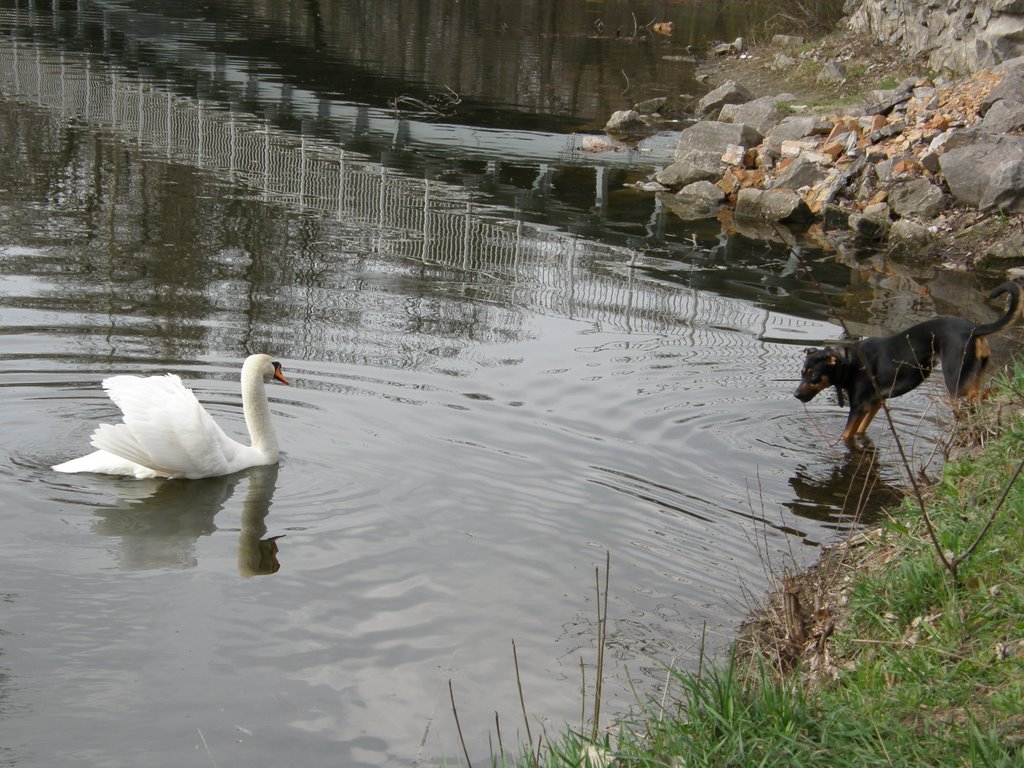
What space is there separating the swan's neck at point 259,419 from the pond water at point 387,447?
0.15 m

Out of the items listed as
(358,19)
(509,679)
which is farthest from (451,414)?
(358,19)

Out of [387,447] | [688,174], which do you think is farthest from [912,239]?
[387,447]

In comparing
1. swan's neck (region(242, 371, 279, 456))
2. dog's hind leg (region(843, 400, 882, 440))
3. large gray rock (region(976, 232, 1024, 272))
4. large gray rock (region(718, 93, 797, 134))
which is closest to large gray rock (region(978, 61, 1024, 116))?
large gray rock (region(976, 232, 1024, 272))

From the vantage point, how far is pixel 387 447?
28.4 feet

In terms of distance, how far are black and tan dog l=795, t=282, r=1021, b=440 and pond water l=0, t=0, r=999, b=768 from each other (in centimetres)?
36

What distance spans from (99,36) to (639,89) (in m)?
16.7

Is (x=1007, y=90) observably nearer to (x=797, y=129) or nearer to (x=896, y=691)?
(x=797, y=129)

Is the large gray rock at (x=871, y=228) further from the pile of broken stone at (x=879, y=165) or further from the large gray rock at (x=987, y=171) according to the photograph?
the large gray rock at (x=987, y=171)

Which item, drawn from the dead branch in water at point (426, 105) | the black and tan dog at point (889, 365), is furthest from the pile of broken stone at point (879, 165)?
the dead branch in water at point (426, 105)

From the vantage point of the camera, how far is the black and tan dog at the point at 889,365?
30.7 ft

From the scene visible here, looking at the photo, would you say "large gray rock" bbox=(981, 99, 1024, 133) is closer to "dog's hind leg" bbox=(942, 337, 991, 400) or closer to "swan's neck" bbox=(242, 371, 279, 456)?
"dog's hind leg" bbox=(942, 337, 991, 400)

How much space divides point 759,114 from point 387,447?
59.5ft

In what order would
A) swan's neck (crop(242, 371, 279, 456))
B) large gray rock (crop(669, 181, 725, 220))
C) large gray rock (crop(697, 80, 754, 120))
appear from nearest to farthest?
swan's neck (crop(242, 371, 279, 456)), large gray rock (crop(669, 181, 725, 220)), large gray rock (crop(697, 80, 754, 120))

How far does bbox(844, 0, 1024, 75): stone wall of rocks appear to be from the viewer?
76.2 feet
